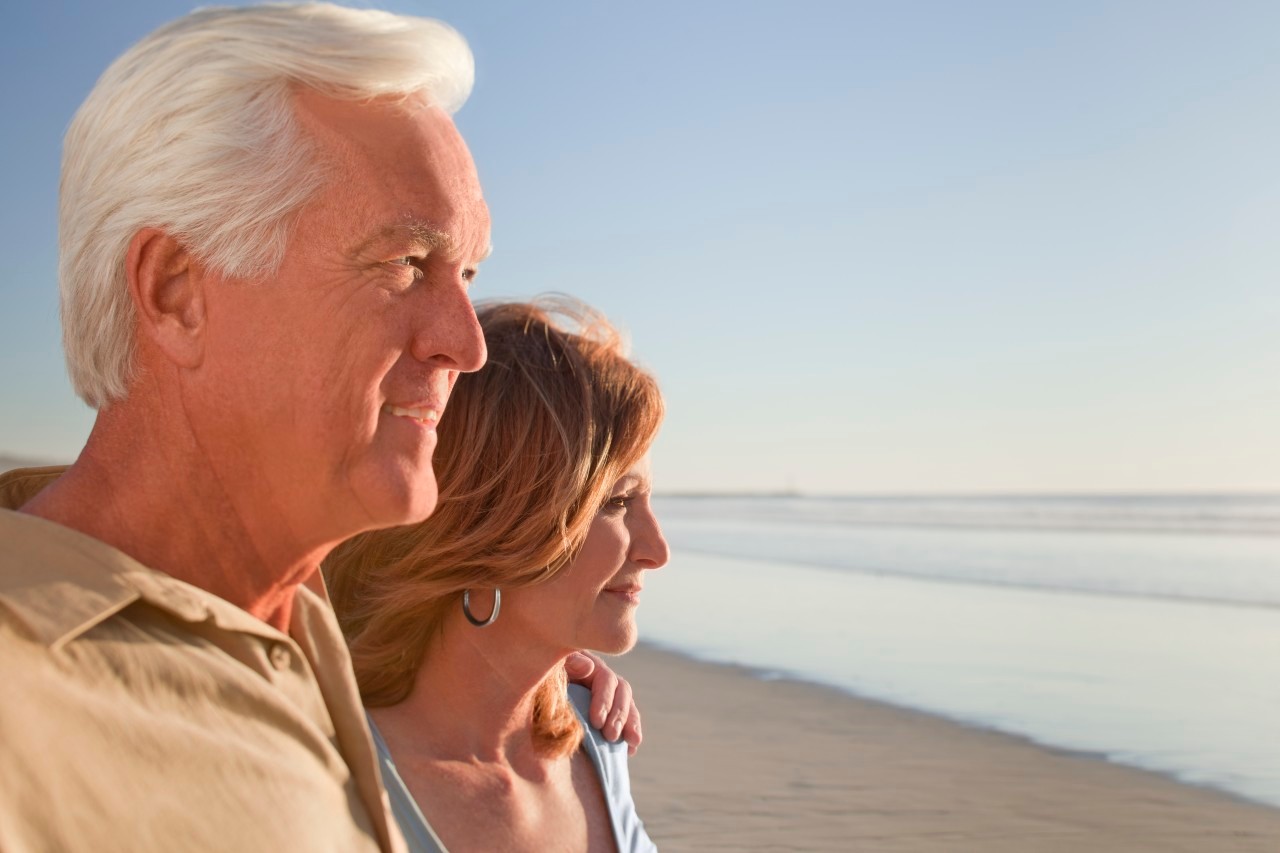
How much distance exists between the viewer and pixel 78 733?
3.77ft

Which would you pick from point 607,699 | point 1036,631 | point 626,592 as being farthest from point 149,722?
point 1036,631

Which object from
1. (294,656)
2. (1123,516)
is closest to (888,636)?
(294,656)

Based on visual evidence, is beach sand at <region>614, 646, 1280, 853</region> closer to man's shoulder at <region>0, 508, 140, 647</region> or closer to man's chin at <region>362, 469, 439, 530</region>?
man's chin at <region>362, 469, 439, 530</region>

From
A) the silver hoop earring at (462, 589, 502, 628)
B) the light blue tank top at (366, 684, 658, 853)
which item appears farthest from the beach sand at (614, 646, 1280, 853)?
the silver hoop earring at (462, 589, 502, 628)

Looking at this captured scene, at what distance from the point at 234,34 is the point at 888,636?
36.8 feet

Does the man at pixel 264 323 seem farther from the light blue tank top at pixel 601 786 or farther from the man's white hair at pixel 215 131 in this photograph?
the light blue tank top at pixel 601 786

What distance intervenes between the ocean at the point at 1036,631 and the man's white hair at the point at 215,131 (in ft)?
23.2

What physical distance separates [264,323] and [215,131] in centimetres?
24

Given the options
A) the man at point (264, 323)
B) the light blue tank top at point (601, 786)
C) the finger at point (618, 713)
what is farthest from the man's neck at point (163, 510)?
the finger at point (618, 713)

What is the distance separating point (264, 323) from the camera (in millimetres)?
1420

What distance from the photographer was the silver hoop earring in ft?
8.32

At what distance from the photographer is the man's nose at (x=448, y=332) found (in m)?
1.48

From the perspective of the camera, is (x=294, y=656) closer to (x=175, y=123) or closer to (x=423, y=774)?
(x=175, y=123)

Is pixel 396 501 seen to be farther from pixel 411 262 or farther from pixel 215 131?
pixel 215 131
